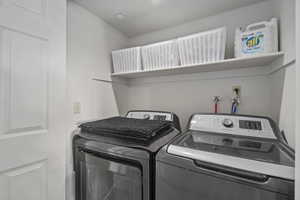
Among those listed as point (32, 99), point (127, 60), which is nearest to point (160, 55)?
point (127, 60)

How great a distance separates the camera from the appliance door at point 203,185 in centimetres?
57

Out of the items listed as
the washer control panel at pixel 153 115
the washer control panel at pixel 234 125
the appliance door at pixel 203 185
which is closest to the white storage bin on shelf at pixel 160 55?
the washer control panel at pixel 153 115

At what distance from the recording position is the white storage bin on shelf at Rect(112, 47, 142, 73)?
155cm

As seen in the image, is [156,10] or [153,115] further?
[153,115]

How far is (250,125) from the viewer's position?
42.6 inches

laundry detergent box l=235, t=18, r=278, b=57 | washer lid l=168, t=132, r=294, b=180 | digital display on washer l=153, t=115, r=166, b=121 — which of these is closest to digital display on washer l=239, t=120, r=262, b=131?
washer lid l=168, t=132, r=294, b=180

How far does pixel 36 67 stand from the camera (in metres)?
0.86

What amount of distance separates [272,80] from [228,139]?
713 mm

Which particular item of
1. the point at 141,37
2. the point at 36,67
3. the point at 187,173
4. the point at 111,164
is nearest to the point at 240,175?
the point at 187,173

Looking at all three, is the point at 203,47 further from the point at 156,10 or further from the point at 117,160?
the point at 117,160

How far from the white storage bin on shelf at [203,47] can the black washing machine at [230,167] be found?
642 mm

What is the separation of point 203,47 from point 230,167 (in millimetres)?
955

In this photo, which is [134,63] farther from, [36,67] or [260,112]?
[260,112]

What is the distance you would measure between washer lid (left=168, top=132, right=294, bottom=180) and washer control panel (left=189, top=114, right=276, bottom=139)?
0.08 meters
